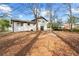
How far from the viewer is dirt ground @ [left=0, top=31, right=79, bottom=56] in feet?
5.81

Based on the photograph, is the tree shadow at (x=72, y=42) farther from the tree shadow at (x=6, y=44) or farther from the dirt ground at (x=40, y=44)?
the tree shadow at (x=6, y=44)

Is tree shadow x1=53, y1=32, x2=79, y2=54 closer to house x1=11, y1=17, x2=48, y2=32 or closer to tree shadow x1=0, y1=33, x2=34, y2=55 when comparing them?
house x1=11, y1=17, x2=48, y2=32

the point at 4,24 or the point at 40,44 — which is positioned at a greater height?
the point at 4,24

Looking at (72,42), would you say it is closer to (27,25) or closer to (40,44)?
(40,44)

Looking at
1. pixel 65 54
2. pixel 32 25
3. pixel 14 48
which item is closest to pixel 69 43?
pixel 65 54

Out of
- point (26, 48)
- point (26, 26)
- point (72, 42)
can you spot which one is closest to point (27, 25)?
point (26, 26)

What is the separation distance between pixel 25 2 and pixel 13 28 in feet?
0.89

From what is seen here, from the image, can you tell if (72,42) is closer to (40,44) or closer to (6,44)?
(40,44)

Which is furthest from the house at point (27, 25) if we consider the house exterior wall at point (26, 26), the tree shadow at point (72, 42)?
the tree shadow at point (72, 42)

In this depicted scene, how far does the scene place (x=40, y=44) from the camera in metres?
1.80

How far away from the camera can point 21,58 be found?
5.78 ft

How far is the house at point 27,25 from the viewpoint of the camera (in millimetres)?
1816

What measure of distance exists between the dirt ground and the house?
0.04m

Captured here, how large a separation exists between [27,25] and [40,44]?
22 cm
